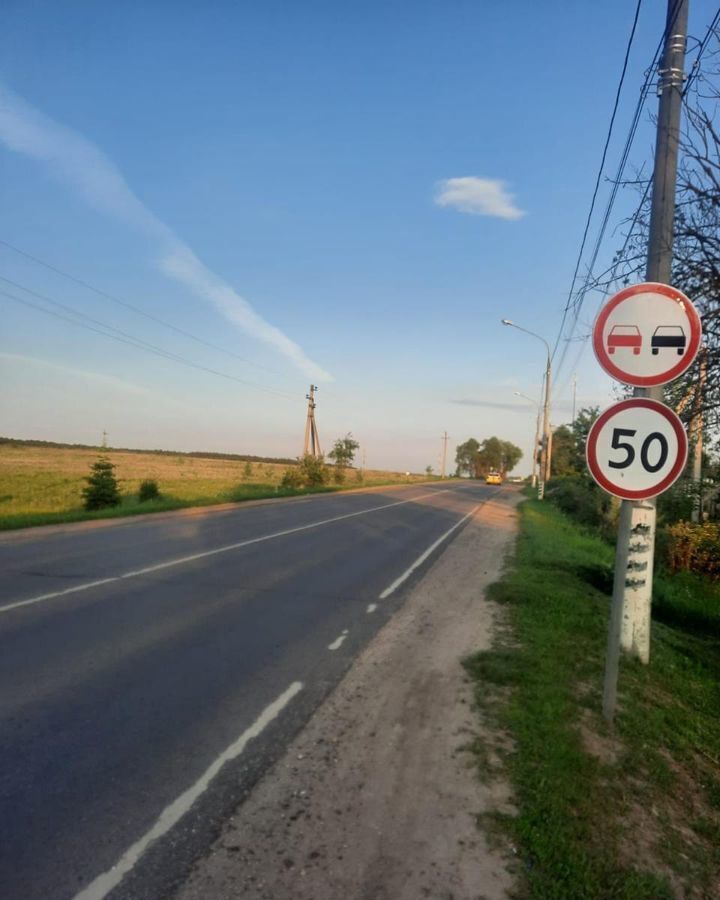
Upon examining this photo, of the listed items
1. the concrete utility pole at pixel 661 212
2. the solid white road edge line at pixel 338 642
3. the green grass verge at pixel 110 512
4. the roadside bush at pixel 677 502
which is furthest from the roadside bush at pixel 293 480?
the concrete utility pole at pixel 661 212

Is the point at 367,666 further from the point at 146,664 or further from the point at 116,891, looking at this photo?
the point at 116,891

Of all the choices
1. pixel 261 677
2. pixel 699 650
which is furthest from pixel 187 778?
pixel 699 650

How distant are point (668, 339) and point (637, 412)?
21.4 inches

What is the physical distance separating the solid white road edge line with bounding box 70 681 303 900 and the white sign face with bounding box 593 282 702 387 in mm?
3409

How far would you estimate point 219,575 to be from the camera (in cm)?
1016

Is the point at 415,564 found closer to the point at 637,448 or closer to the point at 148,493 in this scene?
the point at 637,448

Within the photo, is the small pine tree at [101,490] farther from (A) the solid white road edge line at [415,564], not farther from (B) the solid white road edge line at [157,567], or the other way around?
(A) the solid white road edge line at [415,564]

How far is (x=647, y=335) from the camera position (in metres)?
4.55

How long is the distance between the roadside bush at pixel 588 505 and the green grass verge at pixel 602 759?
18.3 meters

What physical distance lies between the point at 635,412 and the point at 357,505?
23.6 meters

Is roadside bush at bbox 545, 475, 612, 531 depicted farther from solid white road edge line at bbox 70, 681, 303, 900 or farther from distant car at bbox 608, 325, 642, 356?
solid white road edge line at bbox 70, 681, 303, 900

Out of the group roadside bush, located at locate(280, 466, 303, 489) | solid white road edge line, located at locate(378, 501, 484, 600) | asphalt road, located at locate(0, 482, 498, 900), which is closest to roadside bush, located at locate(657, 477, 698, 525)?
solid white road edge line, located at locate(378, 501, 484, 600)

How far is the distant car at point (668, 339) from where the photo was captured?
4461mm

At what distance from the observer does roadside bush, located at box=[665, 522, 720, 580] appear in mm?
11836
